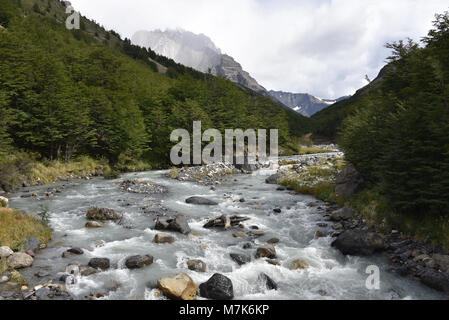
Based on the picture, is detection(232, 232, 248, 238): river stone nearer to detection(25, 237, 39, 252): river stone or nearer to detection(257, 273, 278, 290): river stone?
detection(257, 273, 278, 290): river stone

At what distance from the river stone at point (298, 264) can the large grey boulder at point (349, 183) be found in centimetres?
977

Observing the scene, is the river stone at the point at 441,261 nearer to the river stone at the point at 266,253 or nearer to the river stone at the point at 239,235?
the river stone at the point at 266,253

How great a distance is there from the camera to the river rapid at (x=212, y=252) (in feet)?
25.5

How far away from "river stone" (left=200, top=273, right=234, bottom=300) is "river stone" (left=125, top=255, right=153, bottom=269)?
270 cm

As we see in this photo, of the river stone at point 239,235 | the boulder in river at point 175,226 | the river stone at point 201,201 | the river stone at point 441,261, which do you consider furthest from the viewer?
the river stone at point 201,201

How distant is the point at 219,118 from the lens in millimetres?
51875

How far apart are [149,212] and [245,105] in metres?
55.0

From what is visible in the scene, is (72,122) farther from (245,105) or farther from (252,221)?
(245,105)

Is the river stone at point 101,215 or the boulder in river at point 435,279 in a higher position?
the river stone at point 101,215

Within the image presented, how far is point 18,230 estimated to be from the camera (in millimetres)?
10312

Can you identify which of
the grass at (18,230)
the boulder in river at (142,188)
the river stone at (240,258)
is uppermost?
the boulder in river at (142,188)

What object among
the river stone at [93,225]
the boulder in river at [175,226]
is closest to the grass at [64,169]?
the river stone at [93,225]

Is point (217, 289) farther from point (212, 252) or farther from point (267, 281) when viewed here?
point (212, 252)
